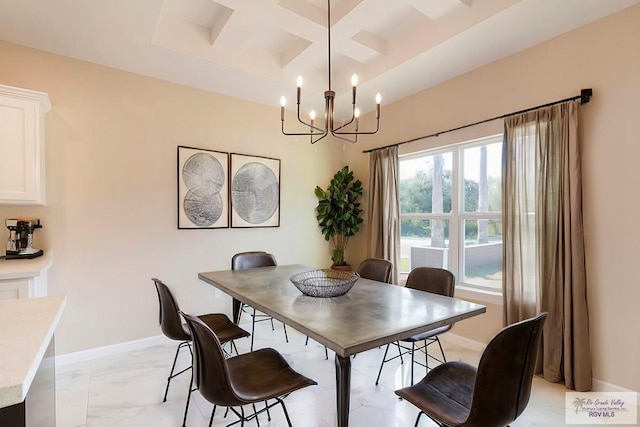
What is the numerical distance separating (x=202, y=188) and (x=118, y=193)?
0.80 m

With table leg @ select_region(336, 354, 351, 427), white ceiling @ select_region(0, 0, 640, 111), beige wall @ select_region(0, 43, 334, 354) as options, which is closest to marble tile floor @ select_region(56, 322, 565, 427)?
beige wall @ select_region(0, 43, 334, 354)

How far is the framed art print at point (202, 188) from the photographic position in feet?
11.3

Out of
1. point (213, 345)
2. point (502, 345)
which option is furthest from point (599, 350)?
point (213, 345)

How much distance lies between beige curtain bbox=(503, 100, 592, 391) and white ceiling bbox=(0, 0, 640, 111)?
2.34 ft

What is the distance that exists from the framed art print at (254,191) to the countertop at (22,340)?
8.14 ft

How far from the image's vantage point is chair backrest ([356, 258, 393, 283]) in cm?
286

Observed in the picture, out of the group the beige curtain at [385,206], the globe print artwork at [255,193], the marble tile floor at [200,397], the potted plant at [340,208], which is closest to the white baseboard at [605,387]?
the marble tile floor at [200,397]

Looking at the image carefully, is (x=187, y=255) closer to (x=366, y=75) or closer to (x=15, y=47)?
(x=15, y=47)

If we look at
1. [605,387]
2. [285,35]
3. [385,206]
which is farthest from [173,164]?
[605,387]

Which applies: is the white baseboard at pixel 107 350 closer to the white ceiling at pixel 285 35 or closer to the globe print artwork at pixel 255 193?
the globe print artwork at pixel 255 193

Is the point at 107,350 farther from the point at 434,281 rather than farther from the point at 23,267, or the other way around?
the point at 434,281

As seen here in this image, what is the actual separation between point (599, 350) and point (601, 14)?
8.10 ft

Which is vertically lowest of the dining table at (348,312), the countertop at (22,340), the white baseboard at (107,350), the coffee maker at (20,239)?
the white baseboard at (107,350)

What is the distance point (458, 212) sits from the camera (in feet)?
11.3
